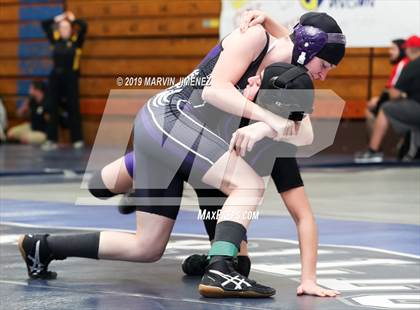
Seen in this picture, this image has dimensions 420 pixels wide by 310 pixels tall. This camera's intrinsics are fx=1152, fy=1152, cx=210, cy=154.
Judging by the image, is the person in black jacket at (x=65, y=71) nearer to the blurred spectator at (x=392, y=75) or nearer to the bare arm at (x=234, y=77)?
the blurred spectator at (x=392, y=75)

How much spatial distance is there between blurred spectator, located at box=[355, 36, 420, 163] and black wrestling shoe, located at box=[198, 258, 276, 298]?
29.1 feet

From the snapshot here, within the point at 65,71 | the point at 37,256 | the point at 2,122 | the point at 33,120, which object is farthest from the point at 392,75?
the point at 37,256

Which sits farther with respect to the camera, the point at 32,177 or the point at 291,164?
the point at 32,177

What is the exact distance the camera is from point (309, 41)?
5.02 meters

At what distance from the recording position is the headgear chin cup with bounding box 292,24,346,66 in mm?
5023

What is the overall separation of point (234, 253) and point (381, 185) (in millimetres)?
6406

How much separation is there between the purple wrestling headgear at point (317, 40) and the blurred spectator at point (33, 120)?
42.4ft

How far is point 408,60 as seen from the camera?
14.0 m

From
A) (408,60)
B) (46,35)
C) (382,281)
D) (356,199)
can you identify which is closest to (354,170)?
(408,60)

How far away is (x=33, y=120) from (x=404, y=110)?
671 centimetres

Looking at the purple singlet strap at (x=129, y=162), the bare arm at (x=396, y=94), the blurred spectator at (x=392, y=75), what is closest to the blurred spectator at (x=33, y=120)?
the blurred spectator at (x=392, y=75)

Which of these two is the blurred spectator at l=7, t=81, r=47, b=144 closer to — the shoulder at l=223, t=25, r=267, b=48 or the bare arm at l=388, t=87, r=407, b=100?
the bare arm at l=388, t=87, r=407, b=100

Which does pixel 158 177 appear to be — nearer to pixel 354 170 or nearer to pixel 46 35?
pixel 354 170

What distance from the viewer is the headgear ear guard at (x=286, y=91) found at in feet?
16.1
